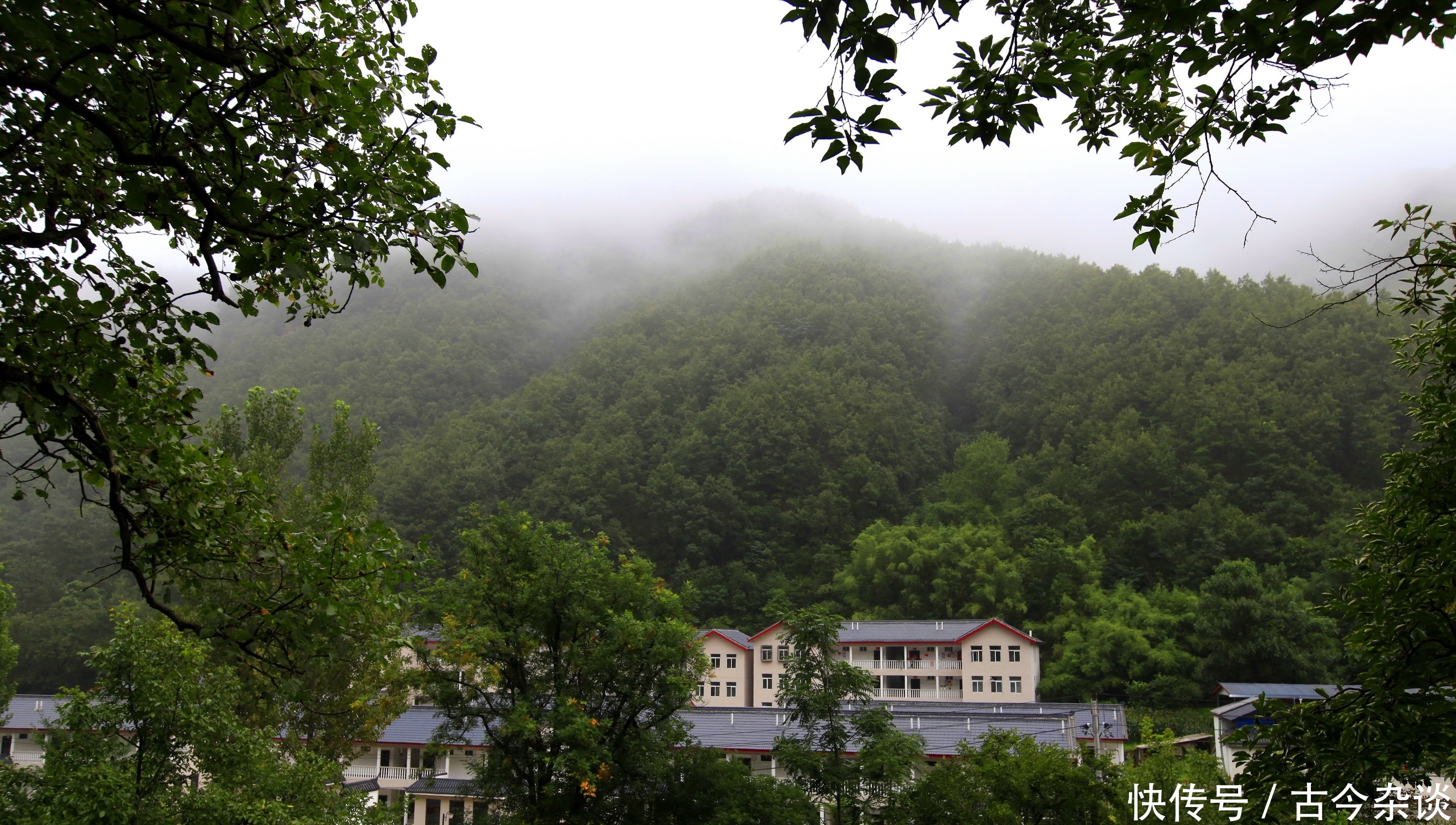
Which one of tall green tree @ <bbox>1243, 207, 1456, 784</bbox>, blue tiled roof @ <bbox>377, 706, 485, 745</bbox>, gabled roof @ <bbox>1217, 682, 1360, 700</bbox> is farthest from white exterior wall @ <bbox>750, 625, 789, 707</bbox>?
tall green tree @ <bbox>1243, 207, 1456, 784</bbox>

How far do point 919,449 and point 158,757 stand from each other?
Answer: 2292 inches

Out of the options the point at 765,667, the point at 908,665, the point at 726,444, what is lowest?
the point at 765,667

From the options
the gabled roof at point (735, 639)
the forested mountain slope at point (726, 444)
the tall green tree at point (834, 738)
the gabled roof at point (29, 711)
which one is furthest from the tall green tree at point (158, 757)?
the forested mountain slope at point (726, 444)

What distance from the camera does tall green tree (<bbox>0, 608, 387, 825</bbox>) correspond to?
776 cm

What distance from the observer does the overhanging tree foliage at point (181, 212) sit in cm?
354

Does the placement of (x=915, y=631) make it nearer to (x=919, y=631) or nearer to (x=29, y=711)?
(x=919, y=631)

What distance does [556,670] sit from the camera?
15.0 meters

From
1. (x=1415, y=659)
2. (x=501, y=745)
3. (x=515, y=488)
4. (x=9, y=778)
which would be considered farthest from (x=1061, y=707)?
(x=515, y=488)

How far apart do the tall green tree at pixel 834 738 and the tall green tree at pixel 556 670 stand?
6.26 ft

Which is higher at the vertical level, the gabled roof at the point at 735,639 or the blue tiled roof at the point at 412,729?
the gabled roof at the point at 735,639

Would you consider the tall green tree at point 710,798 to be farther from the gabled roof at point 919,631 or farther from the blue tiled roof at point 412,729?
the gabled roof at point 919,631

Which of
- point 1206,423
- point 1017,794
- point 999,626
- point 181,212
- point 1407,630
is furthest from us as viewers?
point 1206,423

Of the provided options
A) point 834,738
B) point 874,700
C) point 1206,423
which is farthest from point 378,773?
point 1206,423

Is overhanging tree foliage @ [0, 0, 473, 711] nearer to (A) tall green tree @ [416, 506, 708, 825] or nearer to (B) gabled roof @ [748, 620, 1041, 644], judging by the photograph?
(A) tall green tree @ [416, 506, 708, 825]
